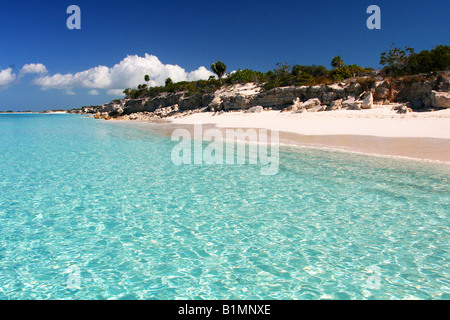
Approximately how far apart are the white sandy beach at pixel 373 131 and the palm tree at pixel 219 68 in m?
43.3

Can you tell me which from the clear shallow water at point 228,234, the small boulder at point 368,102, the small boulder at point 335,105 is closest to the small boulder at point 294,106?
the small boulder at point 335,105

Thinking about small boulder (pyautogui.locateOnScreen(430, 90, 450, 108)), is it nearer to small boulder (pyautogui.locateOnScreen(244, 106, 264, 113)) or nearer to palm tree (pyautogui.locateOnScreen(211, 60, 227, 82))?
small boulder (pyautogui.locateOnScreen(244, 106, 264, 113))

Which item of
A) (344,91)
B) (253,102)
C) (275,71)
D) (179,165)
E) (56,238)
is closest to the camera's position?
(56,238)

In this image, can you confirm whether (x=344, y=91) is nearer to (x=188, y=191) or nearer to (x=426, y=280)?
(x=188, y=191)

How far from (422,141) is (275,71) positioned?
3461cm

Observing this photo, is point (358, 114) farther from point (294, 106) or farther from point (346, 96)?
point (294, 106)

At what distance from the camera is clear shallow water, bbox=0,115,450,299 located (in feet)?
13.8

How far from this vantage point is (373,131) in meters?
19.3

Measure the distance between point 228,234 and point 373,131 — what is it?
17419 millimetres

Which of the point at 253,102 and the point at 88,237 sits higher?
the point at 253,102

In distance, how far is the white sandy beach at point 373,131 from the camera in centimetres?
1405

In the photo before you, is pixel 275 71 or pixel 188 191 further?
pixel 275 71
